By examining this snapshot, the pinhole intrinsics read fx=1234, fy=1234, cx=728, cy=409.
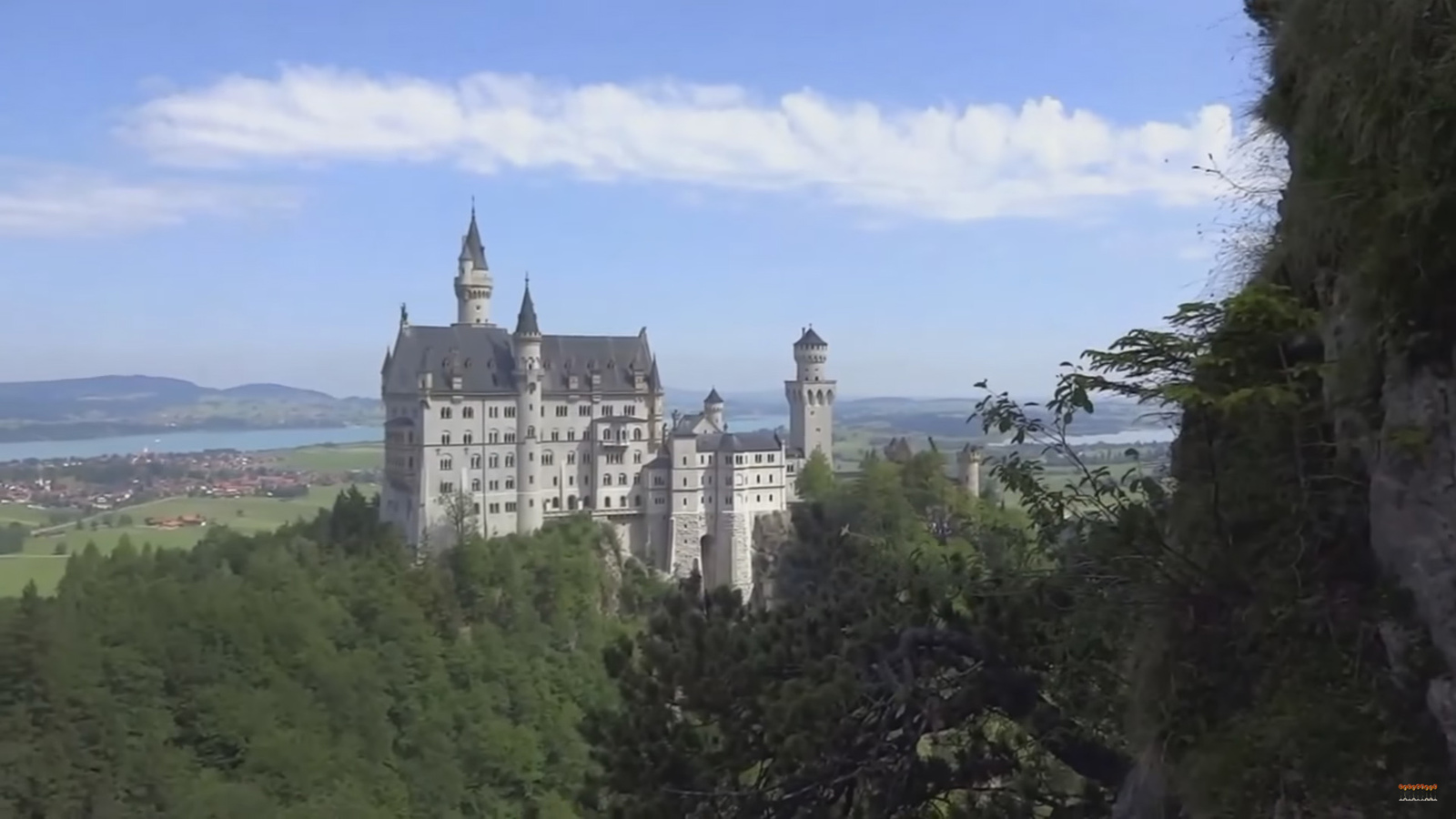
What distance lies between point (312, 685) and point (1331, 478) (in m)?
34.8

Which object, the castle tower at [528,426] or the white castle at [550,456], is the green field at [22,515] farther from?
the castle tower at [528,426]

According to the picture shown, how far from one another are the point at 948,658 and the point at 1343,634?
2.75 metres

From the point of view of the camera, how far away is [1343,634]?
206 inches

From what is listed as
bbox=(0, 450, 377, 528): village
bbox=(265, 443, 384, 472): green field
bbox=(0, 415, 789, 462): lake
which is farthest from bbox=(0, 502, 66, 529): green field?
bbox=(0, 415, 789, 462): lake

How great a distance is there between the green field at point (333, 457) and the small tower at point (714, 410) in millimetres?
68214

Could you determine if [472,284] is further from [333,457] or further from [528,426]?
[333,457]

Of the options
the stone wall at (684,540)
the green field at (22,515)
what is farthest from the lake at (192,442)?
the stone wall at (684,540)

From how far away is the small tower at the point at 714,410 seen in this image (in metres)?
53.6

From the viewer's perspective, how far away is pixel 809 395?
5816 centimetres

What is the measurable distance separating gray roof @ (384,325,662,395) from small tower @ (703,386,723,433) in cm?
241

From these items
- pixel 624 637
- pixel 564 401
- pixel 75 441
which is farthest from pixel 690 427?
pixel 75 441

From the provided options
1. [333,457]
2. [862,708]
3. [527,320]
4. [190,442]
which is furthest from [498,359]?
[190,442]

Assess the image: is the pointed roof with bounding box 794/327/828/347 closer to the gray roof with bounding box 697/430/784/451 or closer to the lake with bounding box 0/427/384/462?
the gray roof with bounding box 697/430/784/451

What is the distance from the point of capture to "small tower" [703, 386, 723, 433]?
2109 inches
